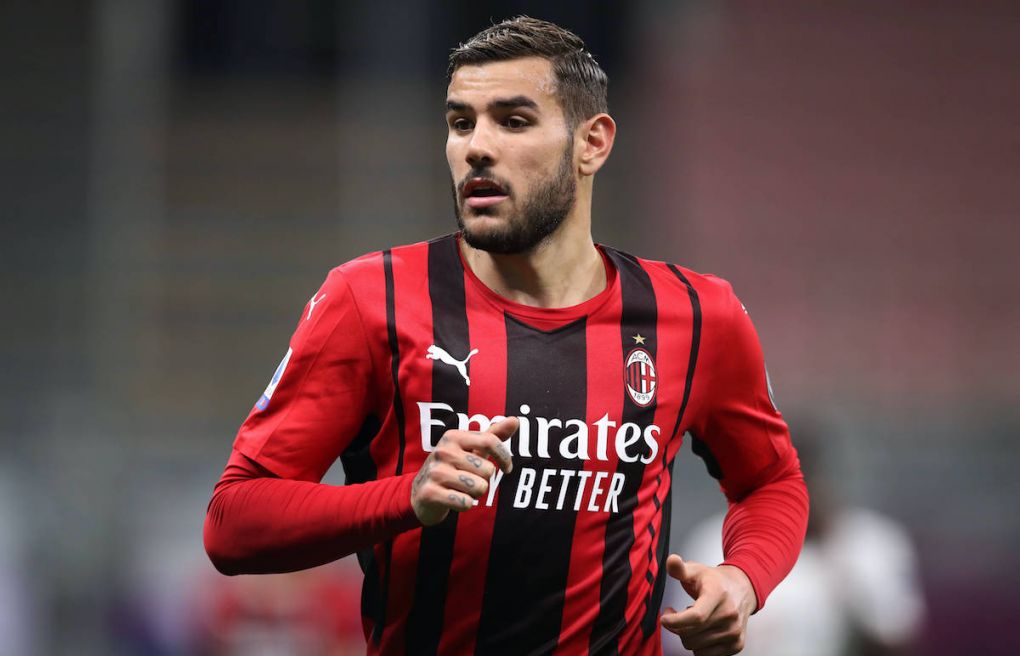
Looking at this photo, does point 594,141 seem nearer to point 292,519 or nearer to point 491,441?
point 491,441

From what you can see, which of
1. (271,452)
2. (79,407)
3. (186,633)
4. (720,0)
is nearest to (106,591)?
(186,633)

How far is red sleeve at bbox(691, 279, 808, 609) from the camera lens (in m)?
2.57

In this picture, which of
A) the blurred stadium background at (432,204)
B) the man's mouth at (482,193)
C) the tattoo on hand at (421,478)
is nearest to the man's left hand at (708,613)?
the tattoo on hand at (421,478)

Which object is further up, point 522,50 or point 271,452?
point 522,50

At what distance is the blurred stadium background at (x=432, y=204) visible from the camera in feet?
23.8

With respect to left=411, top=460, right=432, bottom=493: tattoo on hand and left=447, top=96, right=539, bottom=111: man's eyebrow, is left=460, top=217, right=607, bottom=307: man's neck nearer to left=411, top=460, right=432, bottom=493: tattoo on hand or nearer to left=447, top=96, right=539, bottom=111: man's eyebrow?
left=447, top=96, right=539, bottom=111: man's eyebrow

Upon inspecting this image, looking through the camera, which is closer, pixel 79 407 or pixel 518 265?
pixel 518 265

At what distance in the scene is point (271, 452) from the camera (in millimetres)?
2258

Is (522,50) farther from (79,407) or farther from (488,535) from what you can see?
(79,407)

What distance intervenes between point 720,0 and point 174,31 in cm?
443

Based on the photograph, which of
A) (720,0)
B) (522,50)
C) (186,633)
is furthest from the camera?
(720,0)

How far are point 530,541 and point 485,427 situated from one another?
0.72ft

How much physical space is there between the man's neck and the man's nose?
0.21m

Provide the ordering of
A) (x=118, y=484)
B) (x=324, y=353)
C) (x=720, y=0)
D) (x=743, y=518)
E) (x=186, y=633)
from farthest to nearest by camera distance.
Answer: (x=720, y=0)
(x=118, y=484)
(x=186, y=633)
(x=743, y=518)
(x=324, y=353)
